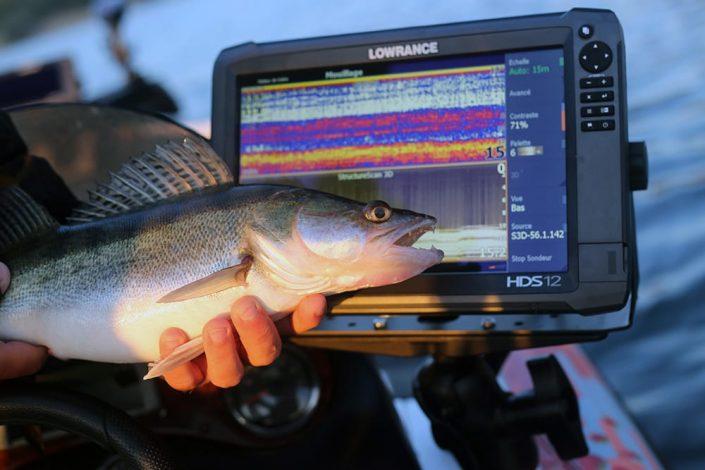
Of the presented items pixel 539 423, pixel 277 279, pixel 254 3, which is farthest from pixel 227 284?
pixel 254 3

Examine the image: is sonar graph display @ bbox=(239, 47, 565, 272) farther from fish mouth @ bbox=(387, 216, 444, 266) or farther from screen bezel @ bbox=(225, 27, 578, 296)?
fish mouth @ bbox=(387, 216, 444, 266)

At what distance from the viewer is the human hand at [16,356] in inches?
60.4

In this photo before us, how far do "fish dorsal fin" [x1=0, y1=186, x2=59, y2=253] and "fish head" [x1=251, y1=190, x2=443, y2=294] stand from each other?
1.93 ft

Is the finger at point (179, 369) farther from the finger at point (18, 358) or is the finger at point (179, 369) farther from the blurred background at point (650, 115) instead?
the blurred background at point (650, 115)

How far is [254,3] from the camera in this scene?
17.0m

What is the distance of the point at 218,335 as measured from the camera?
143cm

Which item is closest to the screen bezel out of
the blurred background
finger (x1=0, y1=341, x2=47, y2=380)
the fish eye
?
the fish eye

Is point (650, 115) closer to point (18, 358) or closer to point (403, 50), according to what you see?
point (403, 50)

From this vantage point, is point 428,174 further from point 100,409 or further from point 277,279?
point 100,409

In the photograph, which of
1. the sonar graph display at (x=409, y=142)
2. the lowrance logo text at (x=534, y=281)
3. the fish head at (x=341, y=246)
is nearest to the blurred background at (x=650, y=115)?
the lowrance logo text at (x=534, y=281)

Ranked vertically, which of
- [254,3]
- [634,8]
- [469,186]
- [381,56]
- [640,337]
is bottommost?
[640,337]

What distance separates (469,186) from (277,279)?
1.80ft

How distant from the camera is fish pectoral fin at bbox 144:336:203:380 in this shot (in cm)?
143

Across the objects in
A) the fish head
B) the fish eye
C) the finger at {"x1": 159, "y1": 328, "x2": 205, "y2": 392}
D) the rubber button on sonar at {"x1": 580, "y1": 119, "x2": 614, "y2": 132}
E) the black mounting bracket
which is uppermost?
the rubber button on sonar at {"x1": 580, "y1": 119, "x2": 614, "y2": 132}
